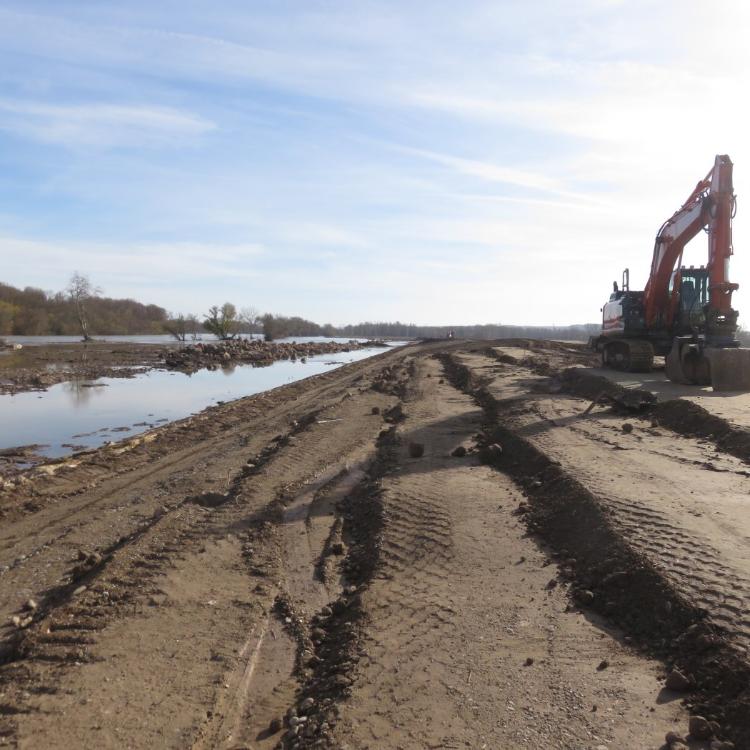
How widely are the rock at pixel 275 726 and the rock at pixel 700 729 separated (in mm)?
2376

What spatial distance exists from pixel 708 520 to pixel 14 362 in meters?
39.9

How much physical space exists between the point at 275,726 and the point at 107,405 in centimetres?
1988

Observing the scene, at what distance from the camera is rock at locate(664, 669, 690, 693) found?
161 inches

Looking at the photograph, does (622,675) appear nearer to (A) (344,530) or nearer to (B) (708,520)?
(B) (708,520)

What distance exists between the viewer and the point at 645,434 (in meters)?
11.4

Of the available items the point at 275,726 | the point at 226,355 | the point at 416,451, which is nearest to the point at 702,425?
the point at 416,451

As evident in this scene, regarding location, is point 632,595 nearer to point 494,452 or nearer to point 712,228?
point 494,452

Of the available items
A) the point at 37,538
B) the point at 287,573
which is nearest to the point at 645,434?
the point at 287,573

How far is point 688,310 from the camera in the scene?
20641mm

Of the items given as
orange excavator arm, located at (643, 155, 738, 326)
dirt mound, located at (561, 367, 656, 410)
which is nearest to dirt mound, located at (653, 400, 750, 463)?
dirt mound, located at (561, 367, 656, 410)

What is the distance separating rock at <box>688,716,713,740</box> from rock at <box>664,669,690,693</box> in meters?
0.46

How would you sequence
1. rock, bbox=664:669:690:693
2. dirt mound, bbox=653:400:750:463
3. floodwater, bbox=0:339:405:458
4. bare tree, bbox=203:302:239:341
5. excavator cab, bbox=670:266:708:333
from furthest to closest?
bare tree, bbox=203:302:239:341
excavator cab, bbox=670:266:708:333
floodwater, bbox=0:339:405:458
dirt mound, bbox=653:400:750:463
rock, bbox=664:669:690:693

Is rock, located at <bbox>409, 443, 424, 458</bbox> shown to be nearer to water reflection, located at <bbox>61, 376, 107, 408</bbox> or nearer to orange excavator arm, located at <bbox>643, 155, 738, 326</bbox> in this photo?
orange excavator arm, located at <bbox>643, 155, 738, 326</bbox>

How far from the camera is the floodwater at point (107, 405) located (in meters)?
15.8
